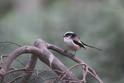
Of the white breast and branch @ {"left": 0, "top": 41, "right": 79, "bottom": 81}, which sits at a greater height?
branch @ {"left": 0, "top": 41, "right": 79, "bottom": 81}

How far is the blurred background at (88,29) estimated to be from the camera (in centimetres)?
309

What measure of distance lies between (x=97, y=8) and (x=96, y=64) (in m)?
0.72

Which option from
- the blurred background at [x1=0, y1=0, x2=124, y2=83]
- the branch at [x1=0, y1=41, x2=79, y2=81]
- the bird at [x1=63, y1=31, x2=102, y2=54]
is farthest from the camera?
the blurred background at [x1=0, y1=0, x2=124, y2=83]

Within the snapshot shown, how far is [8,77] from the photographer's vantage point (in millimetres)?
1627

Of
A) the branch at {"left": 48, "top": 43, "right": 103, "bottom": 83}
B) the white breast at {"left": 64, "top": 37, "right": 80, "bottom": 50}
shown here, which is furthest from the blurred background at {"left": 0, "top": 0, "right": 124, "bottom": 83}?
the branch at {"left": 48, "top": 43, "right": 103, "bottom": 83}

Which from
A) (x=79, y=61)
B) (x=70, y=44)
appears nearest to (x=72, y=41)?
(x=70, y=44)

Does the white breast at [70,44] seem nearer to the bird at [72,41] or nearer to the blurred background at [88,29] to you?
the bird at [72,41]

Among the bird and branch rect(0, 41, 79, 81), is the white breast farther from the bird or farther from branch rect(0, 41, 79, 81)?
branch rect(0, 41, 79, 81)

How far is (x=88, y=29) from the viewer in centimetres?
343

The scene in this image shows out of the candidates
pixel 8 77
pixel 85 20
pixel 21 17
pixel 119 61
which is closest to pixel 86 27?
pixel 85 20

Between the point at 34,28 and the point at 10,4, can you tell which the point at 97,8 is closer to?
the point at 34,28

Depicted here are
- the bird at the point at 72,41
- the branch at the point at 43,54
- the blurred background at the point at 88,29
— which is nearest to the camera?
the branch at the point at 43,54

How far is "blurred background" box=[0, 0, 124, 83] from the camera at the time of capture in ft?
10.1

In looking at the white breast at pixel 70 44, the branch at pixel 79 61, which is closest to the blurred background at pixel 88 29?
the white breast at pixel 70 44
